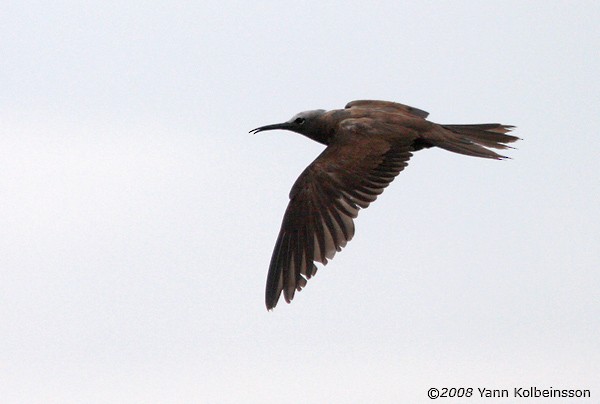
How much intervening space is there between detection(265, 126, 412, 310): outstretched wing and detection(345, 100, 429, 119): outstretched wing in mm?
1419

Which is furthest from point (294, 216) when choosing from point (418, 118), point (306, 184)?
point (418, 118)

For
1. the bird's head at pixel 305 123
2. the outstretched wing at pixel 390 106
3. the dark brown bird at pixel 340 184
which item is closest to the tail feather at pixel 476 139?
the dark brown bird at pixel 340 184

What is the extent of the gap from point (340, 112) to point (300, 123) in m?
0.73

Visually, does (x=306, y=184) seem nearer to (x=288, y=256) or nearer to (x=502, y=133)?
(x=288, y=256)

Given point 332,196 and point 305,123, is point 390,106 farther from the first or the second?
point 332,196

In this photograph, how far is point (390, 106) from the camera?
24.9 m

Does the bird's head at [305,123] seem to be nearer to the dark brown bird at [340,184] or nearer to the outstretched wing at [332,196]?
the dark brown bird at [340,184]

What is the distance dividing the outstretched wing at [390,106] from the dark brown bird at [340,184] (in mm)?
901

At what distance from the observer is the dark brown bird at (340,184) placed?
23.1 meters

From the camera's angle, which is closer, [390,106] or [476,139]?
[476,139]

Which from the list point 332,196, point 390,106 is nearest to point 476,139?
point 390,106

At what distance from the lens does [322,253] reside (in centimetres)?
2303

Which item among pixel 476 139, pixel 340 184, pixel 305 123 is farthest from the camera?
pixel 305 123

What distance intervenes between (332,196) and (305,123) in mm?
1840
